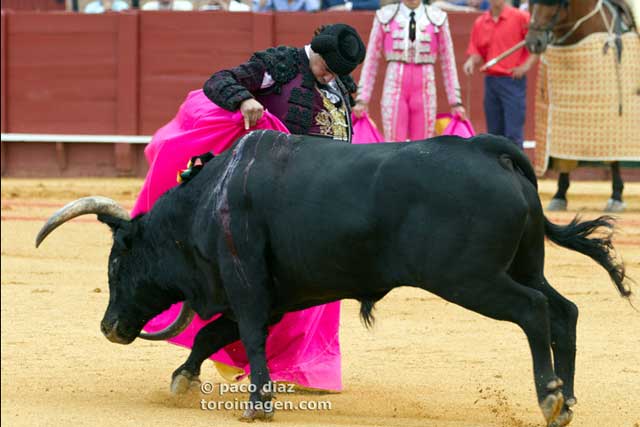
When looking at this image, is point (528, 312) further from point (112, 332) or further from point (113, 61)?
point (113, 61)

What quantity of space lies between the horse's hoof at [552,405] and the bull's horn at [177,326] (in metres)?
1.34

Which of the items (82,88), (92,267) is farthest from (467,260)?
(82,88)

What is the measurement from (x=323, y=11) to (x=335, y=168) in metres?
8.45

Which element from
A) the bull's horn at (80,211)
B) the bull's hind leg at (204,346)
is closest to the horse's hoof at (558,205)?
the bull's hind leg at (204,346)

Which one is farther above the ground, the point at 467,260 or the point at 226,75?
the point at 226,75

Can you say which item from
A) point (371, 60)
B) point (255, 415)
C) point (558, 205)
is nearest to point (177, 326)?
point (255, 415)

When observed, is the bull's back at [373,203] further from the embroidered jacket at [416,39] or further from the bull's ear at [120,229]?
the embroidered jacket at [416,39]

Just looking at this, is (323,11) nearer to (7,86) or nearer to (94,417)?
(7,86)

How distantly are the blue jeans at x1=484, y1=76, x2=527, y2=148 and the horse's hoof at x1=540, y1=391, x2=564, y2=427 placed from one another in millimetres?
6867

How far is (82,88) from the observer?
12914 millimetres

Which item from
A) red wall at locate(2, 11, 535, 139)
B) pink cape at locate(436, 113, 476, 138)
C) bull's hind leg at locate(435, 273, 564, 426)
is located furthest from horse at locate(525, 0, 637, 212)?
bull's hind leg at locate(435, 273, 564, 426)

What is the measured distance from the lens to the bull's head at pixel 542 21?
30.6ft

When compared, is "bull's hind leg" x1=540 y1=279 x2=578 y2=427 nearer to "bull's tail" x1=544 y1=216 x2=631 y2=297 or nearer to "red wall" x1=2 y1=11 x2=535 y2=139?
"bull's tail" x1=544 y1=216 x2=631 y2=297

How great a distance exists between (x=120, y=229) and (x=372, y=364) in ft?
3.98
